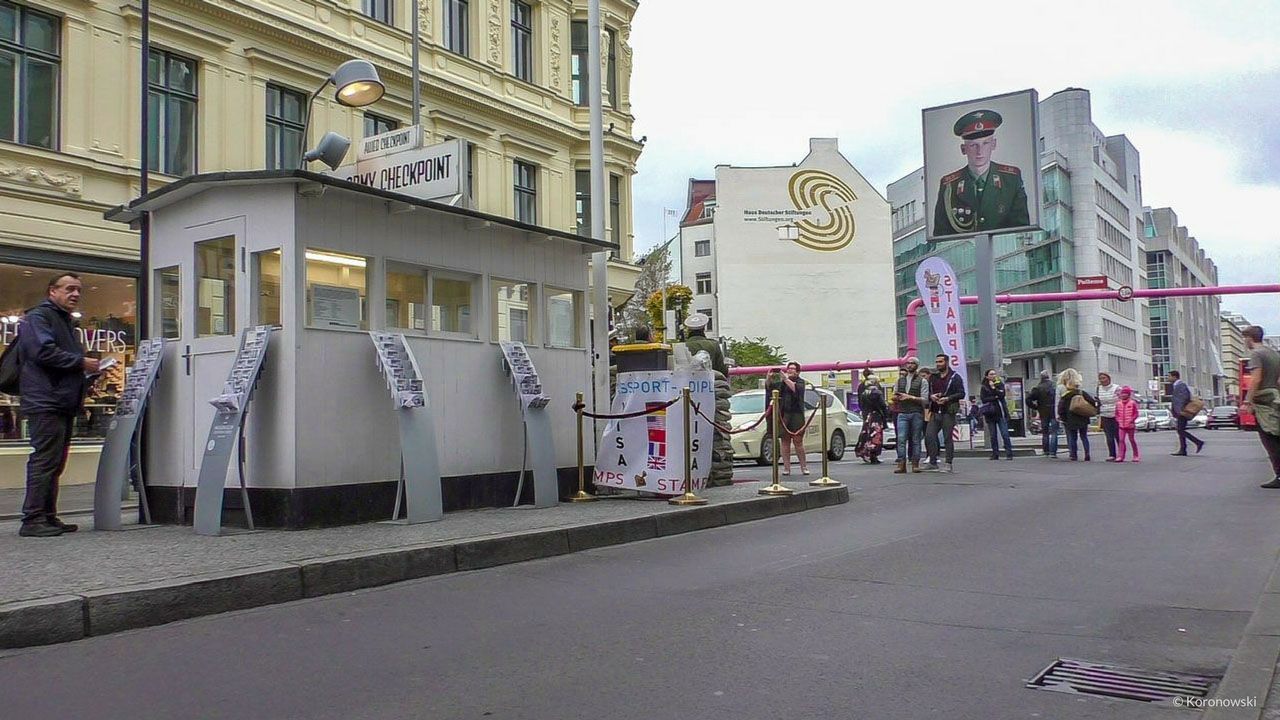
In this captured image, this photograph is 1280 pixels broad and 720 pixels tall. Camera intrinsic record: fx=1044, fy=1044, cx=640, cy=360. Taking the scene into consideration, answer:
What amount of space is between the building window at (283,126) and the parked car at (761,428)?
10458 mm

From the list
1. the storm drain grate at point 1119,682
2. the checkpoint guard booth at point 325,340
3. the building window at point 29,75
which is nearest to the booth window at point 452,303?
the checkpoint guard booth at point 325,340

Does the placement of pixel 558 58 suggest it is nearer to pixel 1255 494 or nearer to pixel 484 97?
pixel 484 97

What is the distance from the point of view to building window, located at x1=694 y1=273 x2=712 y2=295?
87.8 m

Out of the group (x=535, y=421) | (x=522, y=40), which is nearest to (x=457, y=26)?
(x=522, y=40)

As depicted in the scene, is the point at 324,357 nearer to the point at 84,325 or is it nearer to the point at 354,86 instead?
the point at 354,86

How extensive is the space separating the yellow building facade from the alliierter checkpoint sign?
Answer: 7355 millimetres

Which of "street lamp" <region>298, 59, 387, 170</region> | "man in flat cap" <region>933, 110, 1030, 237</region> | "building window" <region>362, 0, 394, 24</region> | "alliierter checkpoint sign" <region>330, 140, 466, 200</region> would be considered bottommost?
"alliierter checkpoint sign" <region>330, 140, 466, 200</region>

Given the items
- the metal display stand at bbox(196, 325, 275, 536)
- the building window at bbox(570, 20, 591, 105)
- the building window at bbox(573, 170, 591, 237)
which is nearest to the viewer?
the metal display stand at bbox(196, 325, 275, 536)

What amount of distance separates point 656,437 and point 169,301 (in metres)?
5.18

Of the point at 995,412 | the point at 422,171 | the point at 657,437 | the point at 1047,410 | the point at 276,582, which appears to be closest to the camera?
the point at 276,582

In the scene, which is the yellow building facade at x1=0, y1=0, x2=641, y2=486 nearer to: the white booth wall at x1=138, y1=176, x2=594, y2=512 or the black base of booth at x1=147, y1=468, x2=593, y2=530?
the white booth wall at x1=138, y1=176, x2=594, y2=512

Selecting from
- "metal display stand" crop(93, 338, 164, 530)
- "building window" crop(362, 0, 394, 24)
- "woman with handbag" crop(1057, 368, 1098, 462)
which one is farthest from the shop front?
"woman with handbag" crop(1057, 368, 1098, 462)

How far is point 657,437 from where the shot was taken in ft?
38.3

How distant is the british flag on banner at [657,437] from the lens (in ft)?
38.0
